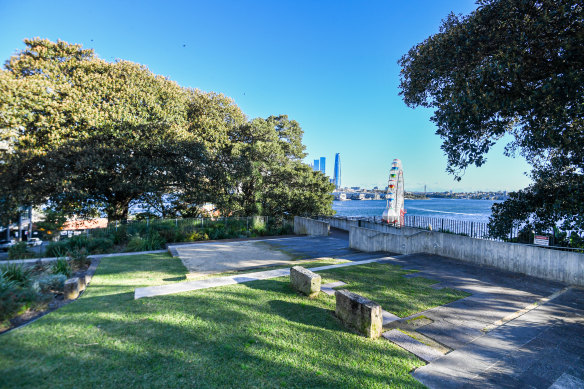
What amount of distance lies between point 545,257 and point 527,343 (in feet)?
16.8

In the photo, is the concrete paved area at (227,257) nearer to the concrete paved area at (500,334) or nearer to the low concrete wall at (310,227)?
the concrete paved area at (500,334)

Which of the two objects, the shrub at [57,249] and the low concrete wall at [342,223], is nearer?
the shrub at [57,249]

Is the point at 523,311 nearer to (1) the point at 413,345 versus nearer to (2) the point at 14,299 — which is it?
(1) the point at 413,345

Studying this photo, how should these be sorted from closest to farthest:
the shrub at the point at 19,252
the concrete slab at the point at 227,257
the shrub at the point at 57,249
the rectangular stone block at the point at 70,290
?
the rectangular stone block at the point at 70,290, the concrete slab at the point at 227,257, the shrub at the point at 19,252, the shrub at the point at 57,249

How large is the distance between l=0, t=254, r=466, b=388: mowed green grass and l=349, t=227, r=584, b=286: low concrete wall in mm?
7026

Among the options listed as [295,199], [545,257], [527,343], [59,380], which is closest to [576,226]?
[545,257]

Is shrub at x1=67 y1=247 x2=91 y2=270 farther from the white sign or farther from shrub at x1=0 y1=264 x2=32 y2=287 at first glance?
the white sign

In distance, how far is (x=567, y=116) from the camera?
6199mm

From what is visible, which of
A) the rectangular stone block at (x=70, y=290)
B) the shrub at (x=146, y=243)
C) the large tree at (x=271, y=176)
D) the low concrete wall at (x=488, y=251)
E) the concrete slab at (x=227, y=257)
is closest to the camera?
the rectangular stone block at (x=70, y=290)

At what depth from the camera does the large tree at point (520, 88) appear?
251 inches

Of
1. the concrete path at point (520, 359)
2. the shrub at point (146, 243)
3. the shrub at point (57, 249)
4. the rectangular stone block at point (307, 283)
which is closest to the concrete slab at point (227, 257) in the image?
the shrub at point (146, 243)

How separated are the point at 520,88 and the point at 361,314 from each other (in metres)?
7.80

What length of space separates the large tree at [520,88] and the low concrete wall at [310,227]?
9.03 m

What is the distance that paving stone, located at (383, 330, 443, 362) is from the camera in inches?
145
